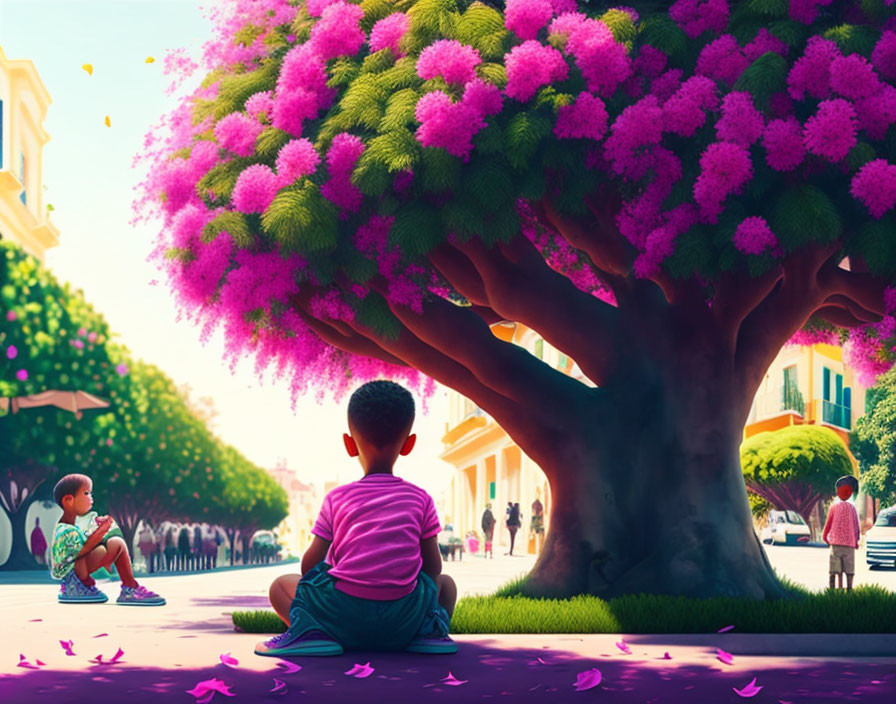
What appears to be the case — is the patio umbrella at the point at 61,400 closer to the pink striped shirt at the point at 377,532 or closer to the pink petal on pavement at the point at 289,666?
the pink petal on pavement at the point at 289,666

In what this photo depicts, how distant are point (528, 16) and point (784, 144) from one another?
255 cm

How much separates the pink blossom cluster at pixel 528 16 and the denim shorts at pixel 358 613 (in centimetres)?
612

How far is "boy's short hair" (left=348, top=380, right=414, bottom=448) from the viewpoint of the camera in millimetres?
7277

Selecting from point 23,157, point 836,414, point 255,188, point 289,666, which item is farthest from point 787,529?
point 23,157

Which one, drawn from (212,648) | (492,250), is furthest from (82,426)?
(212,648)

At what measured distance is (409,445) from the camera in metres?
7.38

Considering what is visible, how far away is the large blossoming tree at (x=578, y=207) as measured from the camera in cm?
1156

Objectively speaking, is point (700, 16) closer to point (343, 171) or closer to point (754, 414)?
point (343, 171)

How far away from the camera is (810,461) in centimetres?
4750

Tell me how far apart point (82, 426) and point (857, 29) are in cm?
2974

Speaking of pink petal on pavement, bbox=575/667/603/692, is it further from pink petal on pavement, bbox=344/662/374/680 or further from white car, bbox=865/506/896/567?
white car, bbox=865/506/896/567

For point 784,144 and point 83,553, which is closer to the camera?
point 784,144

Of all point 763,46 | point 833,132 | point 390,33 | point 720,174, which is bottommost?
point 720,174

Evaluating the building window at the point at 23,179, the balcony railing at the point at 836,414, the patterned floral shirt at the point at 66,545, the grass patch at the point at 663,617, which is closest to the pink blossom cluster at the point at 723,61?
the grass patch at the point at 663,617
